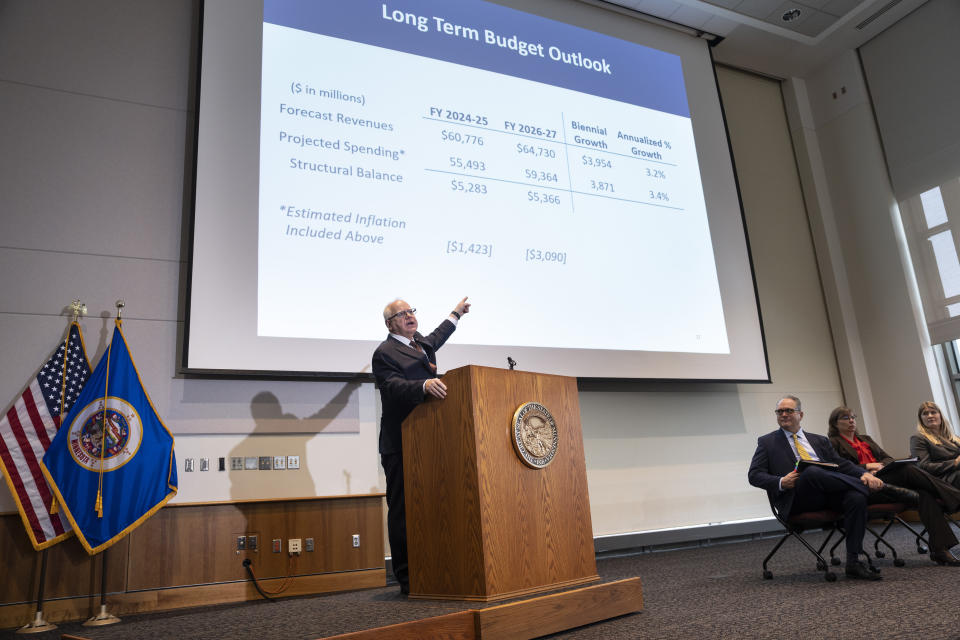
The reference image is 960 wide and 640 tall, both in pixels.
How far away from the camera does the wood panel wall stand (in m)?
3.45

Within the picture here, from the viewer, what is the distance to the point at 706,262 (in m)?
5.89

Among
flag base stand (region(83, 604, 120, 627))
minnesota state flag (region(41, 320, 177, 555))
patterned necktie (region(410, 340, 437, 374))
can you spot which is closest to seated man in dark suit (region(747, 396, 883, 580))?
patterned necktie (region(410, 340, 437, 374))

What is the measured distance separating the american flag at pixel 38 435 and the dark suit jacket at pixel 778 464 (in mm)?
3418

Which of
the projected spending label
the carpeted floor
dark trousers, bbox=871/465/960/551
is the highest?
the projected spending label

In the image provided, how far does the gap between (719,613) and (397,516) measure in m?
1.34

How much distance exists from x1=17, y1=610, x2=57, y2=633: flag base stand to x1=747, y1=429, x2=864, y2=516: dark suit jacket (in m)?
3.41

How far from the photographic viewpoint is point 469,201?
491cm

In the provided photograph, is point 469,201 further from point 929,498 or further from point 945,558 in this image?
point 945,558

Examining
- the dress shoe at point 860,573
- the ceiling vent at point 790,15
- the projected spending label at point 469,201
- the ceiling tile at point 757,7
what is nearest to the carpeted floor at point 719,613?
the dress shoe at point 860,573

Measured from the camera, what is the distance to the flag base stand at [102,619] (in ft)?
10.6

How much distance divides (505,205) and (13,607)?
3.61 metres

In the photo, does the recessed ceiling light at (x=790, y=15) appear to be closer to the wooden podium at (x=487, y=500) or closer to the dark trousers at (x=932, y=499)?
the dark trousers at (x=932, y=499)

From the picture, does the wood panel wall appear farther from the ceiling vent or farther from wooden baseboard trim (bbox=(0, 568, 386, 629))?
the ceiling vent

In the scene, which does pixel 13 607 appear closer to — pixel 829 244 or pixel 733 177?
pixel 733 177
